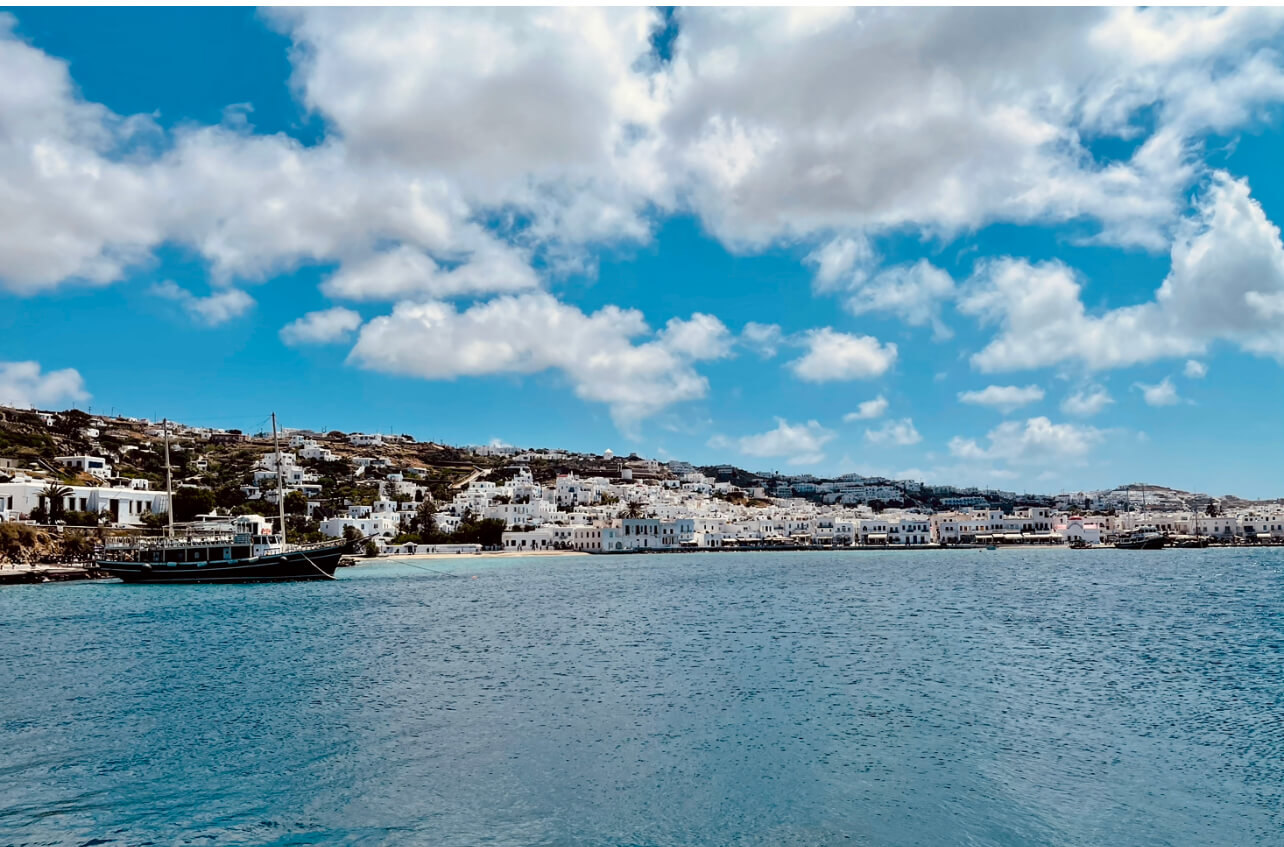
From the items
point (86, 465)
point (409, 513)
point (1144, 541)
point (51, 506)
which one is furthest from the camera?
point (1144, 541)

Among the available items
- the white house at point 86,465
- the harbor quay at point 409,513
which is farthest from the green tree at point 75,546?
the white house at point 86,465

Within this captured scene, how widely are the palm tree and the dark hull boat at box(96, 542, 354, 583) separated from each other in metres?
18.9

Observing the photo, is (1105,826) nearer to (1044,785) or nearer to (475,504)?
(1044,785)

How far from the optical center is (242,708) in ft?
71.3

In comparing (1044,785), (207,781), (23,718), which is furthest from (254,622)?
(1044,785)

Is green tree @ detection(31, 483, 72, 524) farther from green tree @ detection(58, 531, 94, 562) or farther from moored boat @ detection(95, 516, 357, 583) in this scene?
moored boat @ detection(95, 516, 357, 583)

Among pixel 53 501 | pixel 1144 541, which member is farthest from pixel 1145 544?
pixel 53 501

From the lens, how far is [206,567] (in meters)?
67.6

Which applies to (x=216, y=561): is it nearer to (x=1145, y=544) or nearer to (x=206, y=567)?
(x=206, y=567)

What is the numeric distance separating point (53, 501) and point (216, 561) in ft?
91.9

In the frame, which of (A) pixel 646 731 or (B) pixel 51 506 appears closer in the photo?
(A) pixel 646 731

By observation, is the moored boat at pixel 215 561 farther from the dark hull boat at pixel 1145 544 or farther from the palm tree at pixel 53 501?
the dark hull boat at pixel 1145 544

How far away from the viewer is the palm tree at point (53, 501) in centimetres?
8212

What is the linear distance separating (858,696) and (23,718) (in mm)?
20641
